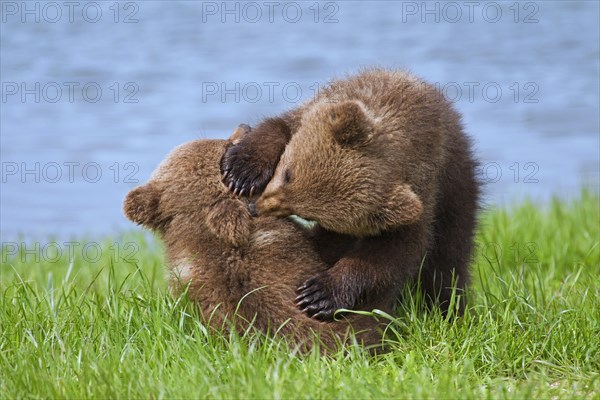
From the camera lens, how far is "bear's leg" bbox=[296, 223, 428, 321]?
511 centimetres

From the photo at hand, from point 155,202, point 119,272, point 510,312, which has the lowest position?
point 119,272

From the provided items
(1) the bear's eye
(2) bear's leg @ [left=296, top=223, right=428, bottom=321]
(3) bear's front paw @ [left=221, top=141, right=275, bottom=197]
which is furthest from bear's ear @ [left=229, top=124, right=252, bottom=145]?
(2) bear's leg @ [left=296, top=223, right=428, bottom=321]

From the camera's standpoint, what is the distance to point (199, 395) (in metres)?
4.29

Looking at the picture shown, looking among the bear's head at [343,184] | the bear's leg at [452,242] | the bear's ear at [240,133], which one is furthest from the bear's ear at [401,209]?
the bear's ear at [240,133]

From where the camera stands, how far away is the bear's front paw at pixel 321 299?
510 cm

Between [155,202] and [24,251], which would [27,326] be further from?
[24,251]

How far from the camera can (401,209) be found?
5.09 meters

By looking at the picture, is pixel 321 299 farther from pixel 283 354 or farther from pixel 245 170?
pixel 245 170

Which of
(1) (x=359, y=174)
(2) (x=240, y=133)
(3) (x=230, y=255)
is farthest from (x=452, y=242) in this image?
(3) (x=230, y=255)

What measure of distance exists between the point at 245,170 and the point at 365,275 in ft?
2.72

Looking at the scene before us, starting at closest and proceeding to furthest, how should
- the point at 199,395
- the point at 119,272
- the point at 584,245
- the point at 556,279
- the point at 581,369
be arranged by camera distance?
the point at 199,395
the point at 581,369
the point at 556,279
the point at 584,245
the point at 119,272

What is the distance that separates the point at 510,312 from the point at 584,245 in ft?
10.4

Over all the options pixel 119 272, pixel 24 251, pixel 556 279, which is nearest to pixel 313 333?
pixel 556 279

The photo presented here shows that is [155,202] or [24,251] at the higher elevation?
[155,202]
